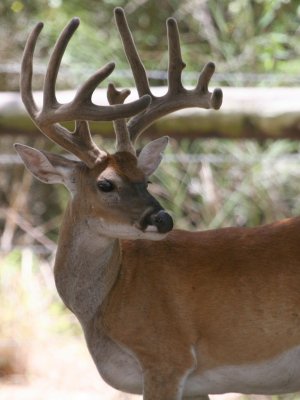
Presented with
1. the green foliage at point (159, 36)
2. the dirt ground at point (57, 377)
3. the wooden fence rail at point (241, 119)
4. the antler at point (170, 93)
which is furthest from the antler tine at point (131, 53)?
the green foliage at point (159, 36)

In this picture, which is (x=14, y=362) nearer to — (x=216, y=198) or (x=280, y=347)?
(x=216, y=198)

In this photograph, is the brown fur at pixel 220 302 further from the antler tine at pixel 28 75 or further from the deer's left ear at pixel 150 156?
the antler tine at pixel 28 75

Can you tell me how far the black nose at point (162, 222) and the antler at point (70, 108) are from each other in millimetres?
491

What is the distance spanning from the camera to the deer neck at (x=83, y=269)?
584cm

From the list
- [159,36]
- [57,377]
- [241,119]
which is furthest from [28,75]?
[159,36]

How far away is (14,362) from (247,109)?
9.34 ft

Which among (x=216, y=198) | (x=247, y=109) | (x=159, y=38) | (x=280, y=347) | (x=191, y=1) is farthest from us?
(x=159, y=38)

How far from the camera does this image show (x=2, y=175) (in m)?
13.2

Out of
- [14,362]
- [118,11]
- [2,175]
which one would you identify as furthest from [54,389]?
[2,175]

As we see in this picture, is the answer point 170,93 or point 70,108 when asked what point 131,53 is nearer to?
point 170,93

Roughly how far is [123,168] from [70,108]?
39cm

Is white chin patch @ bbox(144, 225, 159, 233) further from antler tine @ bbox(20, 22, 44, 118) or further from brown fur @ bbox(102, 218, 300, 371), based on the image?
antler tine @ bbox(20, 22, 44, 118)

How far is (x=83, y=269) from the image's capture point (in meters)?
5.87

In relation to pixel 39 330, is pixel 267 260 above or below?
above
